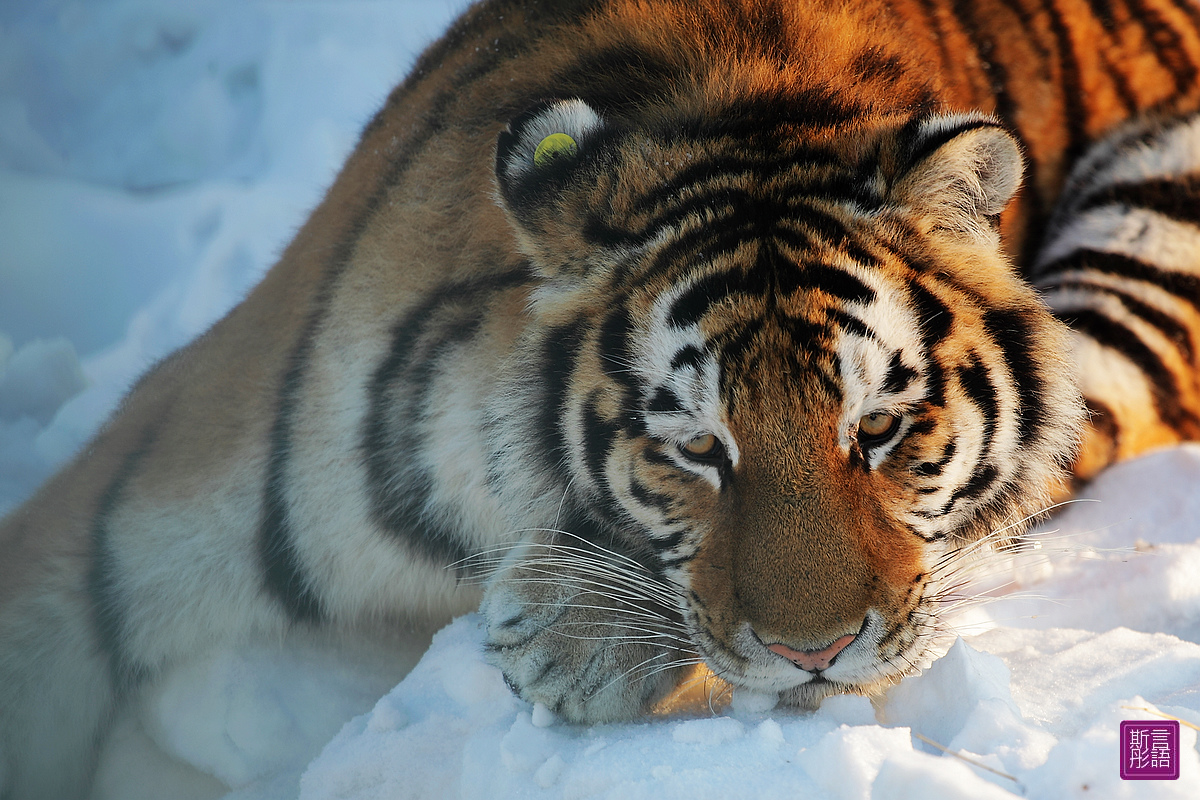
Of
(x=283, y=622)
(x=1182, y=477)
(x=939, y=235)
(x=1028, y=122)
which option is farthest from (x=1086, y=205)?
(x=283, y=622)

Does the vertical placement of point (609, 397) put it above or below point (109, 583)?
above

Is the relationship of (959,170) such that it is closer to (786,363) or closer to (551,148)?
(786,363)

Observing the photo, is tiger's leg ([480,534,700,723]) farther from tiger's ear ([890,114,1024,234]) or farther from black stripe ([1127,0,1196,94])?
black stripe ([1127,0,1196,94])

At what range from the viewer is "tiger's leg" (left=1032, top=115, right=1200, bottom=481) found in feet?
5.53

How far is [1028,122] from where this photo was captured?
5.66ft

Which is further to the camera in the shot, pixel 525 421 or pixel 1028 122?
pixel 1028 122

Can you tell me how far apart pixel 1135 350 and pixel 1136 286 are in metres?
0.13

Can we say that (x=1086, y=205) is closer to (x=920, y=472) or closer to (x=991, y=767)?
(x=920, y=472)

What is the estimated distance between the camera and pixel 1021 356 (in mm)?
1115

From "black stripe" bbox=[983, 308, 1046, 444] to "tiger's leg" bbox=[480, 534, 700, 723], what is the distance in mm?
505

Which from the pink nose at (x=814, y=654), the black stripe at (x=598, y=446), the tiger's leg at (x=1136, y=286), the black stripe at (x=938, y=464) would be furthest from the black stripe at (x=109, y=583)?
the tiger's leg at (x=1136, y=286)

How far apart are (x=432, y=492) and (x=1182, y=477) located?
1401 mm

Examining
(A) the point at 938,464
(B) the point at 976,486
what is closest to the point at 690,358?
(A) the point at 938,464

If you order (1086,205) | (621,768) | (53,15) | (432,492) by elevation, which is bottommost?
(621,768)
